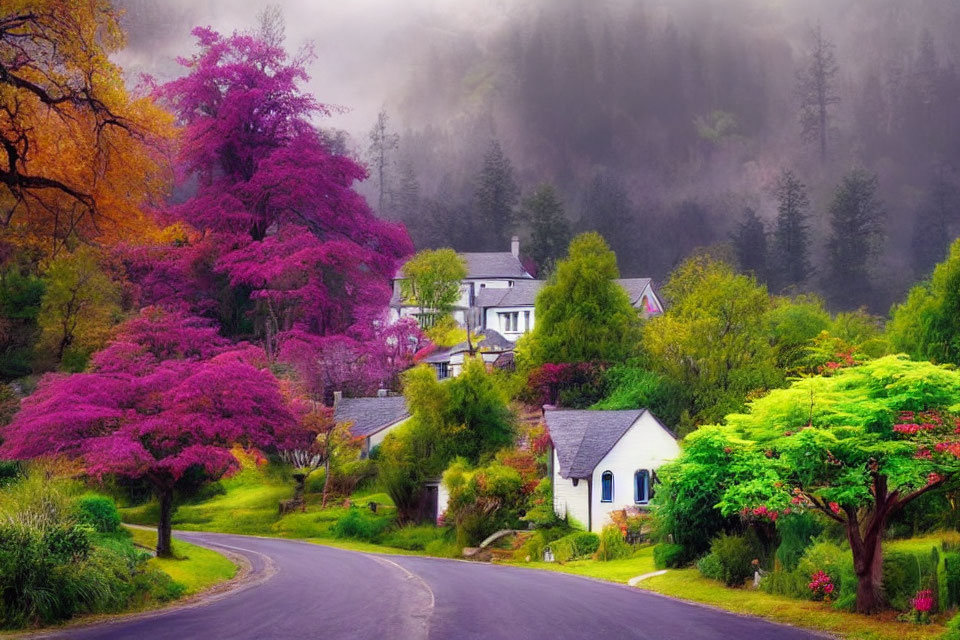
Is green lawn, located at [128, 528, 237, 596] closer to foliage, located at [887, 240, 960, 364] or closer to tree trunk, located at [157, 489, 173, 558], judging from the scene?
tree trunk, located at [157, 489, 173, 558]

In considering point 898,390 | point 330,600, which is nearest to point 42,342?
point 330,600

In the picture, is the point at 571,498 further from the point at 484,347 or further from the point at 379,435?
the point at 484,347

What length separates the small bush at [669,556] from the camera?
33.4 m

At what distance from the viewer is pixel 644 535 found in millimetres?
41438

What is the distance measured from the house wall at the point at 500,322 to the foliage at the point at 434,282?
12.9 ft

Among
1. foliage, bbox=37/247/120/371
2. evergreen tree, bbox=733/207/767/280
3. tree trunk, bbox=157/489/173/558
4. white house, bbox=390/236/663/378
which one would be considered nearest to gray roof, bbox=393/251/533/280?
white house, bbox=390/236/663/378

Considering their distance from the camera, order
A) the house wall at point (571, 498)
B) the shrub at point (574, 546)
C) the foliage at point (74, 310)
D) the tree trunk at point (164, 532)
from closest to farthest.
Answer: the tree trunk at point (164, 532) < the shrub at point (574, 546) < the house wall at point (571, 498) < the foliage at point (74, 310)

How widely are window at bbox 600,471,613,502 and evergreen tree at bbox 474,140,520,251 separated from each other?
3605 inches

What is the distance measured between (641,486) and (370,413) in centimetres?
2019

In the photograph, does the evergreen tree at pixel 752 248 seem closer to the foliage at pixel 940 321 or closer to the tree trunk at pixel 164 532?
the foliage at pixel 940 321

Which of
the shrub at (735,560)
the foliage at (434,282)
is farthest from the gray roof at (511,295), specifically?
the shrub at (735,560)

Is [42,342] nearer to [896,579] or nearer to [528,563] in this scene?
[528,563]

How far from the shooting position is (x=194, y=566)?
100 feet

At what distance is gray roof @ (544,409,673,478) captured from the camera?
44625 millimetres
